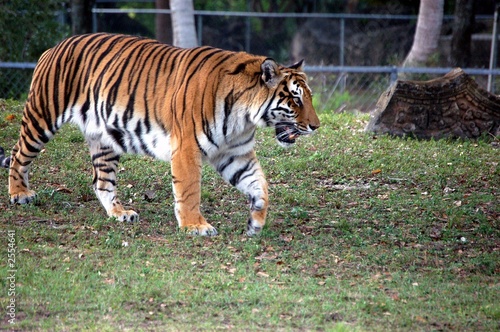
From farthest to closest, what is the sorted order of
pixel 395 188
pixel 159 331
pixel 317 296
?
pixel 395 188 < pixel 317 296 < pixel 159 331

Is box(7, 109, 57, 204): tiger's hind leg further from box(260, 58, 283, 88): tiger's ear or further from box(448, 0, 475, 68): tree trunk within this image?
box(448, 0, 475, 68): tree trunk

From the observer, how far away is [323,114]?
464 inches

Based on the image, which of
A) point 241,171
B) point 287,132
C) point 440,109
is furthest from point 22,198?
point 440,109

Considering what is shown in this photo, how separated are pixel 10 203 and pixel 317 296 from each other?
342cm

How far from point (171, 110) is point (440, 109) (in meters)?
4.58

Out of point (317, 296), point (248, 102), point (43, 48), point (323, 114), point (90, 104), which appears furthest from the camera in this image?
point (43, 48)

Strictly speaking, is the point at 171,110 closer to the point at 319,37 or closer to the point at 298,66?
the point at 298,66

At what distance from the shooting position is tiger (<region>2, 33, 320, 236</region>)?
21.4 ft

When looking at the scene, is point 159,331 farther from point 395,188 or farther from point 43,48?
point 43,48

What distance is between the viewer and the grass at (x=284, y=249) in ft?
16.5

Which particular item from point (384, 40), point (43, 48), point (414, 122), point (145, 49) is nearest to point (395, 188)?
point (414, 122)

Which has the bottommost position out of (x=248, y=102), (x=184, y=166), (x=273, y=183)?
(x=273, y=183)

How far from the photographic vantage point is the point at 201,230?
21.5 feet

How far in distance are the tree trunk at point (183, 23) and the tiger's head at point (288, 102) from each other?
801 cm
